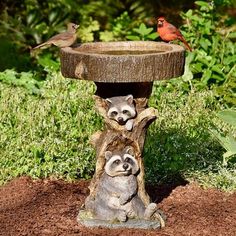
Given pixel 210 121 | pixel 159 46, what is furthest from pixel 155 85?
pixel 159 46

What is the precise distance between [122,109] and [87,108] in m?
2.19

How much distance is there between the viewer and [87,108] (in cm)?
675

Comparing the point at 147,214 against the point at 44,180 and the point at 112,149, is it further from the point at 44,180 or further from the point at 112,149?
the point at 44,180

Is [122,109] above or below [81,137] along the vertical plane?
above

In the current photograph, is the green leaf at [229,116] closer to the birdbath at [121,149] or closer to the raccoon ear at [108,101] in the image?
the birdbath at [121,149]

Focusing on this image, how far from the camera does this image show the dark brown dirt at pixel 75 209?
15.4ft

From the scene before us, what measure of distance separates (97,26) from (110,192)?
21.6ft

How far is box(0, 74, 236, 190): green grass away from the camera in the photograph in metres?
5.76

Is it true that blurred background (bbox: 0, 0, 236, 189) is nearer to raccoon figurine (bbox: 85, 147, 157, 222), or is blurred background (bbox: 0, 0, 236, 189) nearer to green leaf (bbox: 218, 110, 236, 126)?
green leaf (bbox: 218, 110, 236, 126)

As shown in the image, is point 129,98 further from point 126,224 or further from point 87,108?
point 87,108

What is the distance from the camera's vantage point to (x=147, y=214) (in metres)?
4.73

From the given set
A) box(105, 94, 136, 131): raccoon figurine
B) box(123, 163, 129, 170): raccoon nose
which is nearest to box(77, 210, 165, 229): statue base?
box(123, 163, 129, 170): raccoon nose

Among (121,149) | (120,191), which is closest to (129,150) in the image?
(121,149)

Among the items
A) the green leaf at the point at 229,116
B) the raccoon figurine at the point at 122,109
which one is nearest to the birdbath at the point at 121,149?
the raccoon figurine at the point at 122,109
